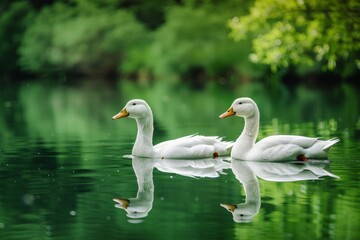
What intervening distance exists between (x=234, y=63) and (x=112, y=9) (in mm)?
16527

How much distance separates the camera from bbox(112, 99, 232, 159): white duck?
14320 millimetres

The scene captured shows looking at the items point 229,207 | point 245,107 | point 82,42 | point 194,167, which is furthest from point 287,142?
point 82,42

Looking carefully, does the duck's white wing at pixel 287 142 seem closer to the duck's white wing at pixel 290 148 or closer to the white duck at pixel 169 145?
the duck's white wing at pixel 290 148

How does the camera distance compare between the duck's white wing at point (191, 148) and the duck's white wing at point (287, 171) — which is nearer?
the duck's white wing at point (287, 171)

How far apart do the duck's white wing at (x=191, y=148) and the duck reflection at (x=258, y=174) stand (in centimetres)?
61

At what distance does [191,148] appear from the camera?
565 inches

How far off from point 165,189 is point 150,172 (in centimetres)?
162

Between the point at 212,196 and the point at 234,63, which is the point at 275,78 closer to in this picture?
the point at 234,63

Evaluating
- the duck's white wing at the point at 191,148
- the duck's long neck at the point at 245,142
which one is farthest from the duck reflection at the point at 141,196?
the duck's long neck at the point at 245,142

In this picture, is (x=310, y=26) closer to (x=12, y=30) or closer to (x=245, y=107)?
(x=245, y=107)

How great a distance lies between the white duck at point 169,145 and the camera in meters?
14.3

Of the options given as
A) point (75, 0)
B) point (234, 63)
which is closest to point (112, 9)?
point (75, 0)

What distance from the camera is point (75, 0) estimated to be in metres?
67.3

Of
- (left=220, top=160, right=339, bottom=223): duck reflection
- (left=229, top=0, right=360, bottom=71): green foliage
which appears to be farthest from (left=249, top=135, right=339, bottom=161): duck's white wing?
(left=229, top=0, right=360, bottom=71): green foliage
